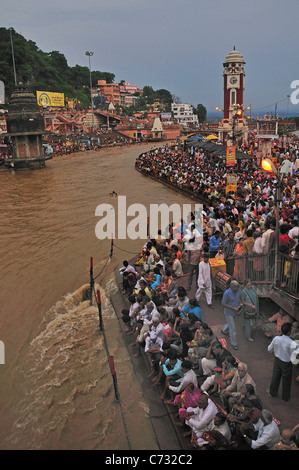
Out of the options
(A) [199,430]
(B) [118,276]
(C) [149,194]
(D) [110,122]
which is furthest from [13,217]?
(D) [110,122]

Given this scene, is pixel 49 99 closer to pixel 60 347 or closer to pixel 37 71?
pixel 37 71

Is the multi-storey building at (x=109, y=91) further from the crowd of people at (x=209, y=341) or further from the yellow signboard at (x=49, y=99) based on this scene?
the crowd of people at (x=209, y=341)

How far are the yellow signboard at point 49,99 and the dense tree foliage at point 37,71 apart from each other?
362 cm

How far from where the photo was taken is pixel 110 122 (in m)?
96.2

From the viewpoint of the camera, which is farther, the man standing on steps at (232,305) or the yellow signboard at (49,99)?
the yellow signboard at (49,99)

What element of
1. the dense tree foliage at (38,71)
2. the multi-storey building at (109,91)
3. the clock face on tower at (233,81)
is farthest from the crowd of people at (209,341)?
the multi-storey building at (109,91)

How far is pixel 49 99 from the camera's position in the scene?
2918 inches

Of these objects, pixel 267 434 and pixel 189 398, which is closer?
pixel 267 434

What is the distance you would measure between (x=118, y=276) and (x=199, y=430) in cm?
741

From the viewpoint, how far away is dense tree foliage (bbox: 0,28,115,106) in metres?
66.2

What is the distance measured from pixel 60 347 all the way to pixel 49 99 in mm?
73368

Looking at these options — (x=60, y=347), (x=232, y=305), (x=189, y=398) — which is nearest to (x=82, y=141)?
(x=60, y=347)

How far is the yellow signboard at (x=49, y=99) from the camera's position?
7051 centimetres
